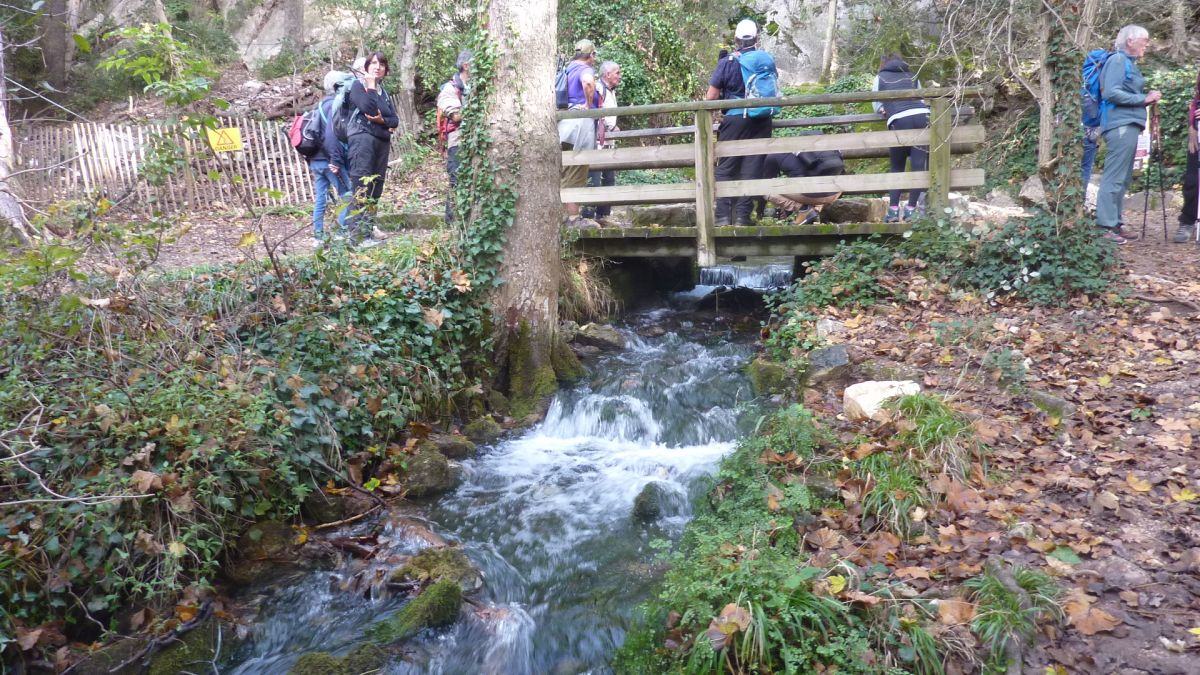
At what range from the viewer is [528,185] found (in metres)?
7.02

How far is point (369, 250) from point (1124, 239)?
7973 mm

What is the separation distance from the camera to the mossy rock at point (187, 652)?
12.9ft

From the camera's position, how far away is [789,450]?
5.04 meters

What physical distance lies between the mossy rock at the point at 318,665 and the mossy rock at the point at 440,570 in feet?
2.30

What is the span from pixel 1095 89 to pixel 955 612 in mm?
7153

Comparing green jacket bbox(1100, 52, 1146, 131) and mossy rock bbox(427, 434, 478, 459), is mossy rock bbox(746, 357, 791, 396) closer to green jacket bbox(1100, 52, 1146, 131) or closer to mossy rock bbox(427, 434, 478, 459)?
mossy rock bbox(427, 434, 478, 459)

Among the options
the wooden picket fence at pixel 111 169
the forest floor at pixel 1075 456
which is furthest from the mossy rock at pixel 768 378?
the wooden picket fence at pixel 111 169

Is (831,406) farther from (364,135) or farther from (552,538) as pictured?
(364,135)

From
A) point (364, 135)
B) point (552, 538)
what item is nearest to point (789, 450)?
point (552, 538)

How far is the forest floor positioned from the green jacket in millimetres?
1645

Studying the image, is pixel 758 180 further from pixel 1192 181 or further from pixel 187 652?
pixel 187 652

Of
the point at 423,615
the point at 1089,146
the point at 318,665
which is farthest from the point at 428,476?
the point at 1089,146

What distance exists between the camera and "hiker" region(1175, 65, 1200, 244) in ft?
27.6

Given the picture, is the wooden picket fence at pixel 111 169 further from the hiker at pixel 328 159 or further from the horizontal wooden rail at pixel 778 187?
the horizontal wooden rail at pixel 778 187
